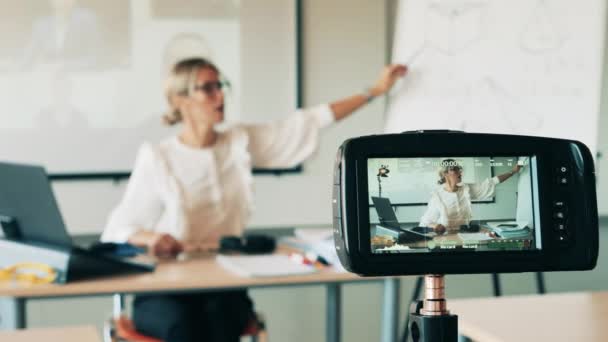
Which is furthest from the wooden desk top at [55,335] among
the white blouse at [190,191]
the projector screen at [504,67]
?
the projector screen at [504,67]

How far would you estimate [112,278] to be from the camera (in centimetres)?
218

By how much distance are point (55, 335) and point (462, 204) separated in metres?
0.91

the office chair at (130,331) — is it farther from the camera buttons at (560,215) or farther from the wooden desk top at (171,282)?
the camera buttons at (560,215)

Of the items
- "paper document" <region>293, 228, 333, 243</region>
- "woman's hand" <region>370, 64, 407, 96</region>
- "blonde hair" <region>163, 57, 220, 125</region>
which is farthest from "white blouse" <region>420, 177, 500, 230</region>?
"woman's hand" <region>370, 64, 407, 96</region>

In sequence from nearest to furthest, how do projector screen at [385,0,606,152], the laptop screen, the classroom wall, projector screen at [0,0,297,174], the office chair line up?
the laptop screen → the office chair → projector screen at [385,0,606,152] → projector screen at [0,0,297,174] → the classroom wall

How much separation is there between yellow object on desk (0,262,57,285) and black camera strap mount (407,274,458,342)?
1444mm

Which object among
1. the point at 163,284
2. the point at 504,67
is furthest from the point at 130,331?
the point at 504,67

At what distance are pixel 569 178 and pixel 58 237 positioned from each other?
4.90 feet

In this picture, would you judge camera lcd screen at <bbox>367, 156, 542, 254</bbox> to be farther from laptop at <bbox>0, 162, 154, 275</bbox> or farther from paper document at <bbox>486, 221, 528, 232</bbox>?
laptop at <bbox>0, 162, 154, 275</bbox>

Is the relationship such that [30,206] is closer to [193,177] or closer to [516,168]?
[193,177]

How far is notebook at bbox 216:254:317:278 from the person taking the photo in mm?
2221

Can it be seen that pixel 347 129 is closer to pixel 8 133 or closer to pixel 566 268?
pixel 8 133

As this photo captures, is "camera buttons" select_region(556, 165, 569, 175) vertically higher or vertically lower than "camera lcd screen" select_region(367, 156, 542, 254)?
higher

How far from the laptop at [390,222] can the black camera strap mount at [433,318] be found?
0.05 meters
